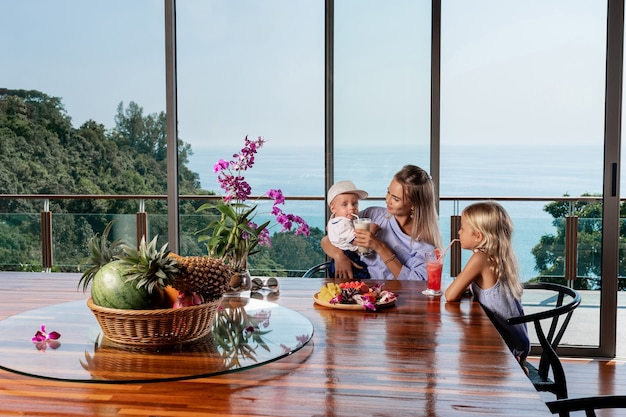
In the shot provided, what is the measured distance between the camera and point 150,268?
1.76 meters

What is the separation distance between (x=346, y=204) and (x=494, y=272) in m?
0.89

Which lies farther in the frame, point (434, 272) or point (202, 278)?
point (434, 272)

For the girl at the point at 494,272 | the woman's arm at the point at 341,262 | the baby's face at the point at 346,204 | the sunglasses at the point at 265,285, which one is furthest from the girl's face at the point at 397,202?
the sunglasses at the point at 265,285

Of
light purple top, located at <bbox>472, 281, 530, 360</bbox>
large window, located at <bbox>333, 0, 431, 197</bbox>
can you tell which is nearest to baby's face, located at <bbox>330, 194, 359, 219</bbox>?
light purple top, located at <bbox>472, 281, 530, 360</bbox>

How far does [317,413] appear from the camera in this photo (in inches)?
53.6

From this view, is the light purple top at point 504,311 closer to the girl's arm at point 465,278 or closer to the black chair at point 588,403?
the girl's arm at point 465,278

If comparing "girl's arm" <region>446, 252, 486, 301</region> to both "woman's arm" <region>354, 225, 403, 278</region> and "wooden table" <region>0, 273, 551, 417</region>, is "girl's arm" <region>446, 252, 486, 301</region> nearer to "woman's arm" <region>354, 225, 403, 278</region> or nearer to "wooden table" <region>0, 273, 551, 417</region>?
"wooden table" <region>0, 273, 551, 417</region>

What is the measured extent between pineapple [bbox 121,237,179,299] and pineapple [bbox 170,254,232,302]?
3 cm

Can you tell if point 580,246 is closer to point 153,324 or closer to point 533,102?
point 533,102

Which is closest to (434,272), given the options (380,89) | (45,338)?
(45,338)

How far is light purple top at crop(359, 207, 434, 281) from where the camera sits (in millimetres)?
3105

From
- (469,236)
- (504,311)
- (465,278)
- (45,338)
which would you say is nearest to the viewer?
(45,338)

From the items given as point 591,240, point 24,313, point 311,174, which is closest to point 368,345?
point 24,313

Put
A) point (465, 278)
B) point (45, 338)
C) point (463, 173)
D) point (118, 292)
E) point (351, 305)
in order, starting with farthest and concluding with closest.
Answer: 1. point (463, 173)
2. point (465, 278)
3. point (351, 305)
4. point (45, 338)
5. point (118, 292)
